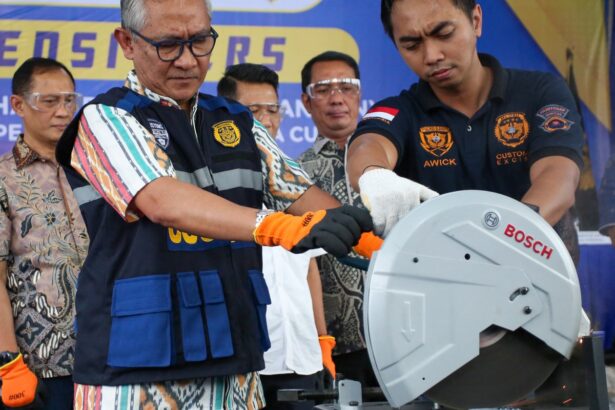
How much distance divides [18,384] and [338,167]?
67.7 inches

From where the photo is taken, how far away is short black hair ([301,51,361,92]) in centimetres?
482

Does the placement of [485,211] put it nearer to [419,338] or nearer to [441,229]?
[441,229]

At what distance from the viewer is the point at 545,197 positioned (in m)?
2.50

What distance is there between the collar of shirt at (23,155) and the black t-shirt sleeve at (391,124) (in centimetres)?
171

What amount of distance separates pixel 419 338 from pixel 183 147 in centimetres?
85

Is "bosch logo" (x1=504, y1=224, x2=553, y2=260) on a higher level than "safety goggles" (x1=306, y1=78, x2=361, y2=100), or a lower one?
lower

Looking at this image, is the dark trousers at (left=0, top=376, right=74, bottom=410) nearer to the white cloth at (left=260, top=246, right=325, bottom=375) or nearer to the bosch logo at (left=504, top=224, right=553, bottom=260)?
the white cloth at (left=260, top=246, right=325, bottom=375)

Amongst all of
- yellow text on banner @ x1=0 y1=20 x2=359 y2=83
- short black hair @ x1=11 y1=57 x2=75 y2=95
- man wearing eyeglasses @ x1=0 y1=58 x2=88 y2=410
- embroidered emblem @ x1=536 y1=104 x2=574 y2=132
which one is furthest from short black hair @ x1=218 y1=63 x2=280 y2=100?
embroidered emblem @ x1=536 y1=104 x2=574 y2=132

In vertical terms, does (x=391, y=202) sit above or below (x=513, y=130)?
below

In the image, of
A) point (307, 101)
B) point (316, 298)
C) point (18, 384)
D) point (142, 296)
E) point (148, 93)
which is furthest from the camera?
point (307, 101)

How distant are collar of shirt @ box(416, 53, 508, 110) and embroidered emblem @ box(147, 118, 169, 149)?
872 mm

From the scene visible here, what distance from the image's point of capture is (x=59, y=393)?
383 centimetres

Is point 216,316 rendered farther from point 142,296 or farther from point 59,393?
point 59,393

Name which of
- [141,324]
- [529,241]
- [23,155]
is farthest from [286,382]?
[529,241]
